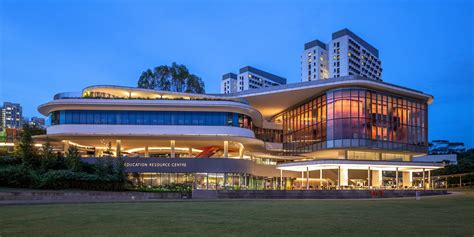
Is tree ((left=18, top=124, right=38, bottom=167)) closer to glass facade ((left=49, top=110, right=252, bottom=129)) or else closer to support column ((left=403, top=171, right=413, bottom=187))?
glass facade ((left=49, top=110, right=252, bottom=129))

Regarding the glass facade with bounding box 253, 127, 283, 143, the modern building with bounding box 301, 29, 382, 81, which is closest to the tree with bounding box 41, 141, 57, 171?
the glass facade with bounding box 253, 127, 283, 143

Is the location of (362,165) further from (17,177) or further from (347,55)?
(347,55)

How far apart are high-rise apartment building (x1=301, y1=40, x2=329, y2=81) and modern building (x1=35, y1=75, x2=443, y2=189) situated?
106428mm

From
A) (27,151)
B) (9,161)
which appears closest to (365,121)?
(27,151)

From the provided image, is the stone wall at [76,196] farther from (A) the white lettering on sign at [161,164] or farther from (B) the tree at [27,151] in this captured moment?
(A) the white lettering on sign at [161,164]

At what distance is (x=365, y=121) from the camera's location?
57.0 metres

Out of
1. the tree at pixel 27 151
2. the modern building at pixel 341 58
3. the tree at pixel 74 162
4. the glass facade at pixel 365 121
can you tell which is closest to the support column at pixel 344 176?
the glass facade at pixel 365 121

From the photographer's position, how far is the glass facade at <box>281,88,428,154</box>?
56938mm

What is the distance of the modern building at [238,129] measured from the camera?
5538cm

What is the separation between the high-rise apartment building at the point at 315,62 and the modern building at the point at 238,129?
106428 millimetres

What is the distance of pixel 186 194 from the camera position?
143 ft

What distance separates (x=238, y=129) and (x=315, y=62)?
11810 cm

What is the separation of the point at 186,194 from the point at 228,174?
13.6m

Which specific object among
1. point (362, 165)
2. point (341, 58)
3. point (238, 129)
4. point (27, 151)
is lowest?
point (362, 165)
